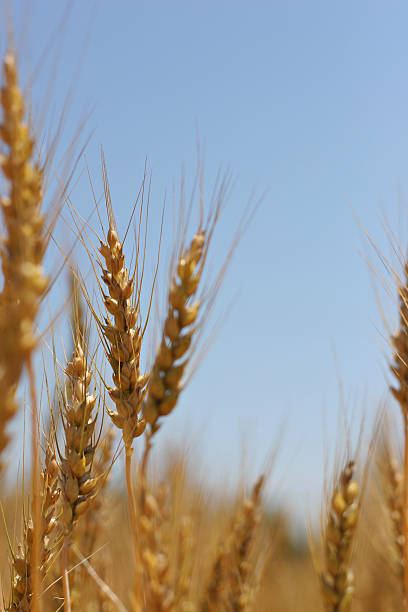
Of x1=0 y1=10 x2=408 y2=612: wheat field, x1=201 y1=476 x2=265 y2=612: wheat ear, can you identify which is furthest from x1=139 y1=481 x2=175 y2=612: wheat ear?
x1=201 y1=476 x2=265 y2=612: wheat ear

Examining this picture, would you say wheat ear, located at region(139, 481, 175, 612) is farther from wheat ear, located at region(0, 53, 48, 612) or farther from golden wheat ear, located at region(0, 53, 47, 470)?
golden wheat ear, located at region(0, 53, 47, 470)

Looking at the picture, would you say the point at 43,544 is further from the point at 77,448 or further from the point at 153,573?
the point at 153,573

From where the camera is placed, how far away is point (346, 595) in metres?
2.11

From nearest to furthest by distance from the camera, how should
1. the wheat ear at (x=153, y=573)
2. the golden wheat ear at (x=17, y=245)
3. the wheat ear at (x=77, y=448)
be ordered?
the golden wheat ear at (x=17, y=245) < the wheat ear at (x=153, y=573) < the wheat ear at (x=77, y=448)

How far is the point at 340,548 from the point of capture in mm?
2104

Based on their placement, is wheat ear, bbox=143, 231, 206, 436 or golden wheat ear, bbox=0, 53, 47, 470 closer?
golden wheat ear, bbox=0, 53, 47, 470

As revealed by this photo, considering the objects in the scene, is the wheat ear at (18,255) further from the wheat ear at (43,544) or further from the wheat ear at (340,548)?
the wheat ear at (340,548)

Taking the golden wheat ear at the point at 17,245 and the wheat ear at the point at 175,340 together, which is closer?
the golden wheat ear at the point at 17,245

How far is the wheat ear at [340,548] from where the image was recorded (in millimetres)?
2084

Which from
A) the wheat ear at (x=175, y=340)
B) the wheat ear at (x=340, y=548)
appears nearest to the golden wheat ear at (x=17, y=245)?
the wheat ear at (x=175, y=340)

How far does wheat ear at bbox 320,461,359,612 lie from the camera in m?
2.08

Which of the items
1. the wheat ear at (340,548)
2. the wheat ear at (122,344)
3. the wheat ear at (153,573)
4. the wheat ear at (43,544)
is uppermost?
the wheat ear at (122,344)

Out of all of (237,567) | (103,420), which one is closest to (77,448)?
(103,420)

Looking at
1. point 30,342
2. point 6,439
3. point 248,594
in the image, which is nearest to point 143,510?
point 6,439
